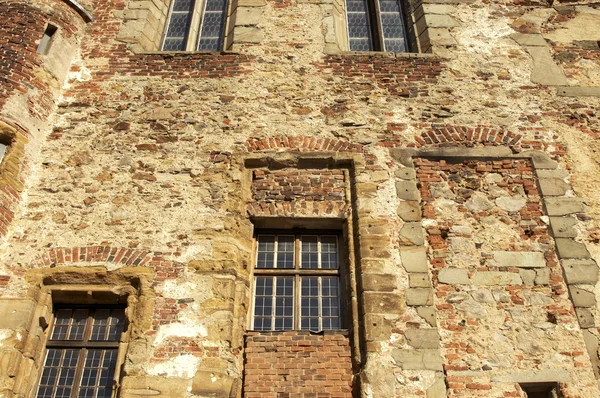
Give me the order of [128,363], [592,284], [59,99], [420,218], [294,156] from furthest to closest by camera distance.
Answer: [59,99]
[294,156]
[420,218]
[592,284]
[128,363]

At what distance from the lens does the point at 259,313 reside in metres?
6.09

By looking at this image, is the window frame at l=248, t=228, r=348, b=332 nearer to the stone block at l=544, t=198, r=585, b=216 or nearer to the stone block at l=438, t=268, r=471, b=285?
the stone block at l=438, t=268, r=471, b=285

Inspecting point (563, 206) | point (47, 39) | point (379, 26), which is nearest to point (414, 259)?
point (563, 206)

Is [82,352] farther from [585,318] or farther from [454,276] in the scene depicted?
[585,318]

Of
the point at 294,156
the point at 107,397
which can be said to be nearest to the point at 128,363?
the point at 107,397

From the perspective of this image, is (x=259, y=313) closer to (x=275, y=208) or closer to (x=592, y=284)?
(x=275, y=208)

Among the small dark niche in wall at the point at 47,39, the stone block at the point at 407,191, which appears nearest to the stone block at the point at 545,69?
the stone block at the point at 407,191

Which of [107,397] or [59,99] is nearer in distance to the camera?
[107,397]

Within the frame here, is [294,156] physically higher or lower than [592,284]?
higher

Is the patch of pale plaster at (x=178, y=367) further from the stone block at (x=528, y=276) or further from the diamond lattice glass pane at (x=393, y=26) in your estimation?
the diamond lattice glass pane at (x=393, y=26)

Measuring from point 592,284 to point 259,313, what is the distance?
3.41 metres

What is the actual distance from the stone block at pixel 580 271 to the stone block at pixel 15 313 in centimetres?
540

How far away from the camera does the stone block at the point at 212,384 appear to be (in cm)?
531

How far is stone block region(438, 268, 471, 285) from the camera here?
599 cm
